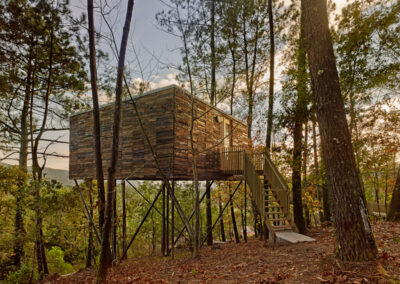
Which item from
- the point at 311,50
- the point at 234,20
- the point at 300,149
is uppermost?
the point at 234,20

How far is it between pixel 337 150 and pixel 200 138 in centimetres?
646

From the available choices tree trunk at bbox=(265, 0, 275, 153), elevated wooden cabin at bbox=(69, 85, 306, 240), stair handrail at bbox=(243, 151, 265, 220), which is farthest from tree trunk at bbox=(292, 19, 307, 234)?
stair handrail at bbox=(243, 151, 265, 220)

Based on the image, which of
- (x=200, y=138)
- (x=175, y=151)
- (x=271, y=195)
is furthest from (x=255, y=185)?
(x=175, y=151)

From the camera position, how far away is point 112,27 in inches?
276

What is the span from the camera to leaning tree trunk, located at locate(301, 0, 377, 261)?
12.7 ft

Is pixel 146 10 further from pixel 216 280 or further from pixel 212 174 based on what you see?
pixel 216 280

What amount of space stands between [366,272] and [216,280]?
8.72ft

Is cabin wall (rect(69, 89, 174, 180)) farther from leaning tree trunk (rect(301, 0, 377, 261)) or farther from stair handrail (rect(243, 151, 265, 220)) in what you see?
leaning tree trunk (rect(301, 0, 377, 261))

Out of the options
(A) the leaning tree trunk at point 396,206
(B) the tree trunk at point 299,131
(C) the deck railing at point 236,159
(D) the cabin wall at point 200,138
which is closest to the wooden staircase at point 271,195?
(C) the deck railing at point 236,159

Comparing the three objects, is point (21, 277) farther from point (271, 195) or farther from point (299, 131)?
point (299, 131)

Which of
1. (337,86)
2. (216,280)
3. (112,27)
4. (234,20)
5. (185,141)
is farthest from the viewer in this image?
(234,20)

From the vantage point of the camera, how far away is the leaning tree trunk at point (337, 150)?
12.7 ft

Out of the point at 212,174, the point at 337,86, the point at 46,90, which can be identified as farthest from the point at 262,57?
the point at 46,90

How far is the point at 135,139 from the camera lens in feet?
31.4
